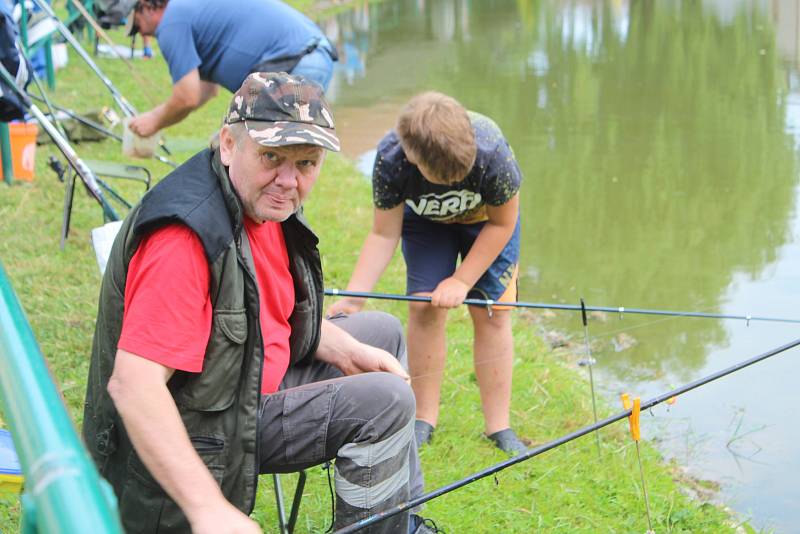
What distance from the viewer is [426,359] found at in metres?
3.59

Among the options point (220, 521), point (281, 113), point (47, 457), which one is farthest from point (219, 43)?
point (47, 457)

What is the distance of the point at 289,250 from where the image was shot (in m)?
2.41

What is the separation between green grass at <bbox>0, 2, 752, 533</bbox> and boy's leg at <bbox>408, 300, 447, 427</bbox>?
12 cm

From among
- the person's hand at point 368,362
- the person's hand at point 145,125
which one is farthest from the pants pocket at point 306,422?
the person's hand at point 145,125

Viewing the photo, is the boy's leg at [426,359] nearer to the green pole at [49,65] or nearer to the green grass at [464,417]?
the green grass at [464,417]

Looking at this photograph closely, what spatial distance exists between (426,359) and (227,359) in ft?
5.15

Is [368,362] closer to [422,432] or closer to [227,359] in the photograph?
[227,359]

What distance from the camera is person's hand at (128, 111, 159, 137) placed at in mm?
4750

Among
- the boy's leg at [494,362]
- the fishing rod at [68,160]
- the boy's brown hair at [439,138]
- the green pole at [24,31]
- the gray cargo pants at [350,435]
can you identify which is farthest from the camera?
the green pole at [24,31]

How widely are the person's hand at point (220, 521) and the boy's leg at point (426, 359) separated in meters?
1.79

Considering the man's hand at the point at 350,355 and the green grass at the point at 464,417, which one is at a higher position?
the man's hand at the point at 350,355

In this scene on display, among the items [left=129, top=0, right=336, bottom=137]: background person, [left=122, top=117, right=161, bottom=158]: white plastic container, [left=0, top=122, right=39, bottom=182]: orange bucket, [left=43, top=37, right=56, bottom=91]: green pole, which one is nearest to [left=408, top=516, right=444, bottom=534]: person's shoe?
[left=129, top=0, right=336, bottom=137]: background person

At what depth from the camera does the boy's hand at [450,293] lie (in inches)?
129

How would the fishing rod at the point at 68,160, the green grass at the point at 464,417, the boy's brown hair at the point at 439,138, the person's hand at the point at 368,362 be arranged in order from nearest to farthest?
1. the person's hand at the point at 368,362
2. the boy's brown hair at the point at 439,138
3. the green grass at the point at 464,417
4. the fishing rod at the point at 68,160
